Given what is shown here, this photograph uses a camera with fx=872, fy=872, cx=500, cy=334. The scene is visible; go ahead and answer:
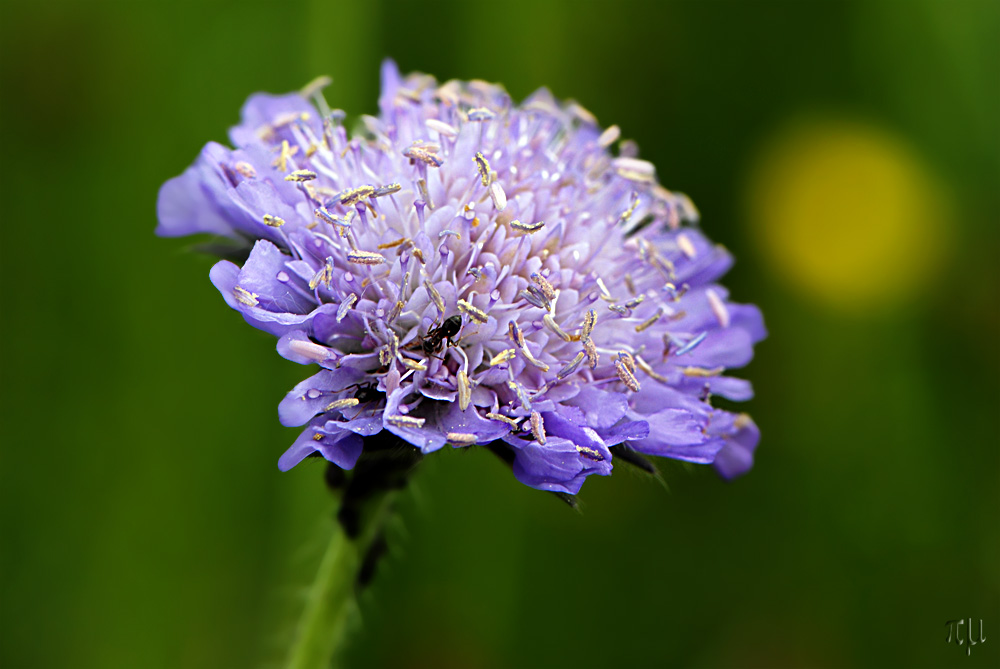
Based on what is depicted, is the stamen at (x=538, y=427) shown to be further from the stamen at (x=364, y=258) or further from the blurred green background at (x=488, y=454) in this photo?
the blurred green background at (x=488, y=454)

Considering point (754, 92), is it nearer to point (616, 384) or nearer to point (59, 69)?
point (616, 384)

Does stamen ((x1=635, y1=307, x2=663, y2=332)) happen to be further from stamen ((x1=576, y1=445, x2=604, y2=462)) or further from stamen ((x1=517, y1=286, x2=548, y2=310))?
stamen ((x1=576, y1=445, x2=604, y2=462))

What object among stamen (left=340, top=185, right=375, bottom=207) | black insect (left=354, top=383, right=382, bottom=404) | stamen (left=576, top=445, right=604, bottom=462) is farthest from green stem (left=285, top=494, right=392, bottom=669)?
stamen (left=340, top=185, right=375, bottom=207)

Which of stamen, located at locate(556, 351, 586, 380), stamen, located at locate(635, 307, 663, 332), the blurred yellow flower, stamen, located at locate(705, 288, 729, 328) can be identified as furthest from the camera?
the blurred yellow flower

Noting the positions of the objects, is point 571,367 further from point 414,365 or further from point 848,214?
point 848,214

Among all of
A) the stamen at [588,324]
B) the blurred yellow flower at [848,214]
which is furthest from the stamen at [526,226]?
the blurred yellow flower at [848,214]
